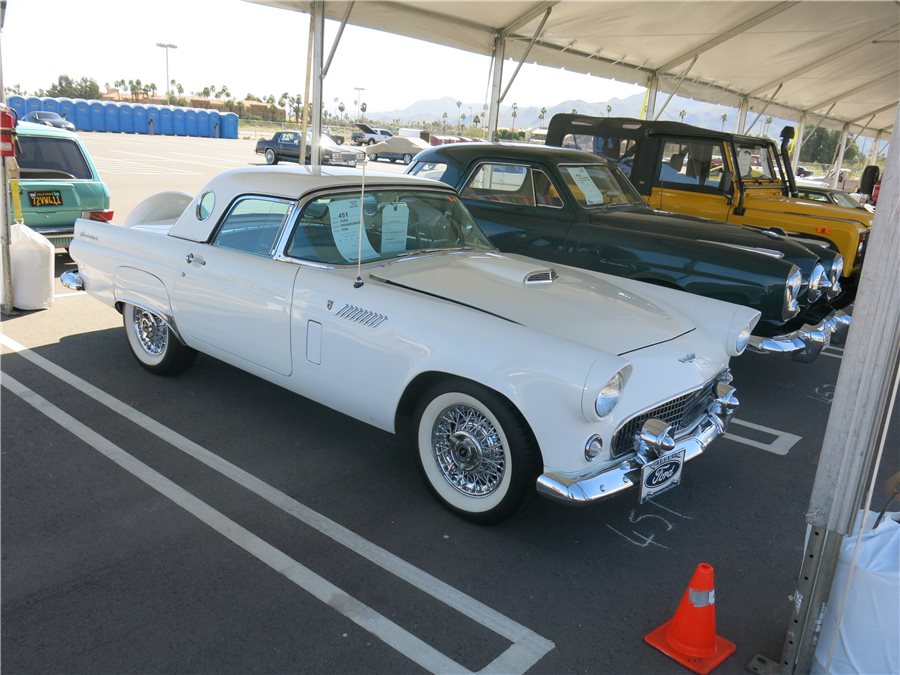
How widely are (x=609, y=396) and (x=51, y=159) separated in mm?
7300

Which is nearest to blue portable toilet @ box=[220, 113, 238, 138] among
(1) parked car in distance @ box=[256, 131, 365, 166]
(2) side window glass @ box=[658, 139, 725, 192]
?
(1) parked car in distance @ box=[256, 131, 365, 166]

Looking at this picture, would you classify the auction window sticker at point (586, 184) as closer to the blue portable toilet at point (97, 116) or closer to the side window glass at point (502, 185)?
the side window glass at point (502, 185)

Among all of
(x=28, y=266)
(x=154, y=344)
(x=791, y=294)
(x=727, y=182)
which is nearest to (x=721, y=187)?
(x=727, y=182)

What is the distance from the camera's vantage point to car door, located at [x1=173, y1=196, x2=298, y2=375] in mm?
3971

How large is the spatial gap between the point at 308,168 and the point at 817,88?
17.5m

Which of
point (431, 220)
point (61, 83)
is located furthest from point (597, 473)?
point (61, 83)

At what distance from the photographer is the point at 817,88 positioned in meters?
17.9

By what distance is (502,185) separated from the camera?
21.3 feet

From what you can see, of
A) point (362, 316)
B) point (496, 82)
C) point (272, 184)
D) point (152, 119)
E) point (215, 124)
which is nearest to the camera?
point (362, 316)

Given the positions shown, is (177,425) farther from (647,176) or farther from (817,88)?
(817,88)

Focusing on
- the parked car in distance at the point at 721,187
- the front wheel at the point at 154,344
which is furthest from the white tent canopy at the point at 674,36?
A: the front wheel at the point at 154,344

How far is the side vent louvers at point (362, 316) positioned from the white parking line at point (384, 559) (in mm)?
956

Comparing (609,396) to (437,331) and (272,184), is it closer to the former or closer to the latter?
(437,331)

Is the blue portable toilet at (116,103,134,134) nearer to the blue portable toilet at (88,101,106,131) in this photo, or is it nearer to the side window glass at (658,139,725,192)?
the blue portable toilet at (88,101,106,131)
